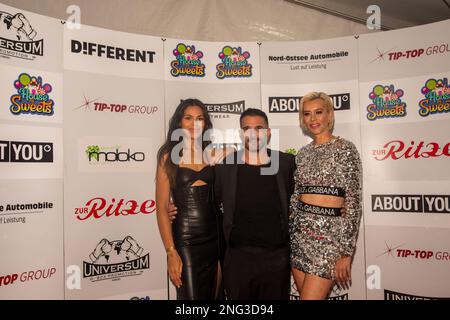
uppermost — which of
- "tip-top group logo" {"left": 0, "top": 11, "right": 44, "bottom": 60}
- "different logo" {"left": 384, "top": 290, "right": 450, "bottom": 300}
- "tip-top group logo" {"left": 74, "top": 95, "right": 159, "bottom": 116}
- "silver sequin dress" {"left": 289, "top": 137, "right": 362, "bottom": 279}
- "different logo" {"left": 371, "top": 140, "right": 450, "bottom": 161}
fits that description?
"tip-top group logo" {"left": 0, "top": 11, "right": 44, "bottom": 60}

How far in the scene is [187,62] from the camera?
312 cm

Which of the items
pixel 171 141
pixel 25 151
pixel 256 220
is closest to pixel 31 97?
pixel 25 151

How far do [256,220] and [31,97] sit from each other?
199cm

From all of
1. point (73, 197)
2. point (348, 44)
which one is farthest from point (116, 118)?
point (348, 44)

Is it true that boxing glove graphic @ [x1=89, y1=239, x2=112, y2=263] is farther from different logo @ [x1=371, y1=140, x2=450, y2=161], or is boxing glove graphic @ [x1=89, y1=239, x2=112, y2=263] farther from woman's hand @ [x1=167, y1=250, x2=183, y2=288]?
different logo @ [x1=371, y1=140, x2=450, y2=161]

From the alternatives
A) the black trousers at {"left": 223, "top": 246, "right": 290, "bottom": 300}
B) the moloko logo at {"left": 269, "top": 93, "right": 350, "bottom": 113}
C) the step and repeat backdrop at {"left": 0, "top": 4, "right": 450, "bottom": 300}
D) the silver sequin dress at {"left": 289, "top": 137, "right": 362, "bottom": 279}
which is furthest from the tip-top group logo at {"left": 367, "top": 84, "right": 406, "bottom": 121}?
the black trousers at {"left": 223, "top": 246, "right": 290, "bottom": 300}

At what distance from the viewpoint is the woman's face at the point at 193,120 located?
2770mm

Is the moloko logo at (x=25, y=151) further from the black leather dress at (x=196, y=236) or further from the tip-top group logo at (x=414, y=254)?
the tip-top group logo at (x=414, y=254)

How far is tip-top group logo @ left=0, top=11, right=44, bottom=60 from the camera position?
93.8 inches

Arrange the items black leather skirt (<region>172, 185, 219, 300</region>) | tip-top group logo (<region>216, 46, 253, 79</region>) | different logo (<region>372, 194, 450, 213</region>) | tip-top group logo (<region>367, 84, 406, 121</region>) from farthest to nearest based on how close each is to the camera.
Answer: tip-top group logo (<region>216, 46, 253, 79</region>) < tip-top group logo (<region>367, 84, 406, 121</region>) < different logo (<region>372, 194, 450, 213</region>) < black leather skirt (<region>172, 185, 219, 300</region>)

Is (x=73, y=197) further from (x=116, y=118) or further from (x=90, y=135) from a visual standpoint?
(x=116, y=118)

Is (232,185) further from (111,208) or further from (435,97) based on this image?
(435,97)

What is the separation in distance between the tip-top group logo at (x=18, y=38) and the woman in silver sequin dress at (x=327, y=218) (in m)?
2.34

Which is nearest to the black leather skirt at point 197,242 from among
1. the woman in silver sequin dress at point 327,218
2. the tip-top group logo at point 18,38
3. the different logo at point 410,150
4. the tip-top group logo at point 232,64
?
the woman in silver sequin dress at point 327,218
